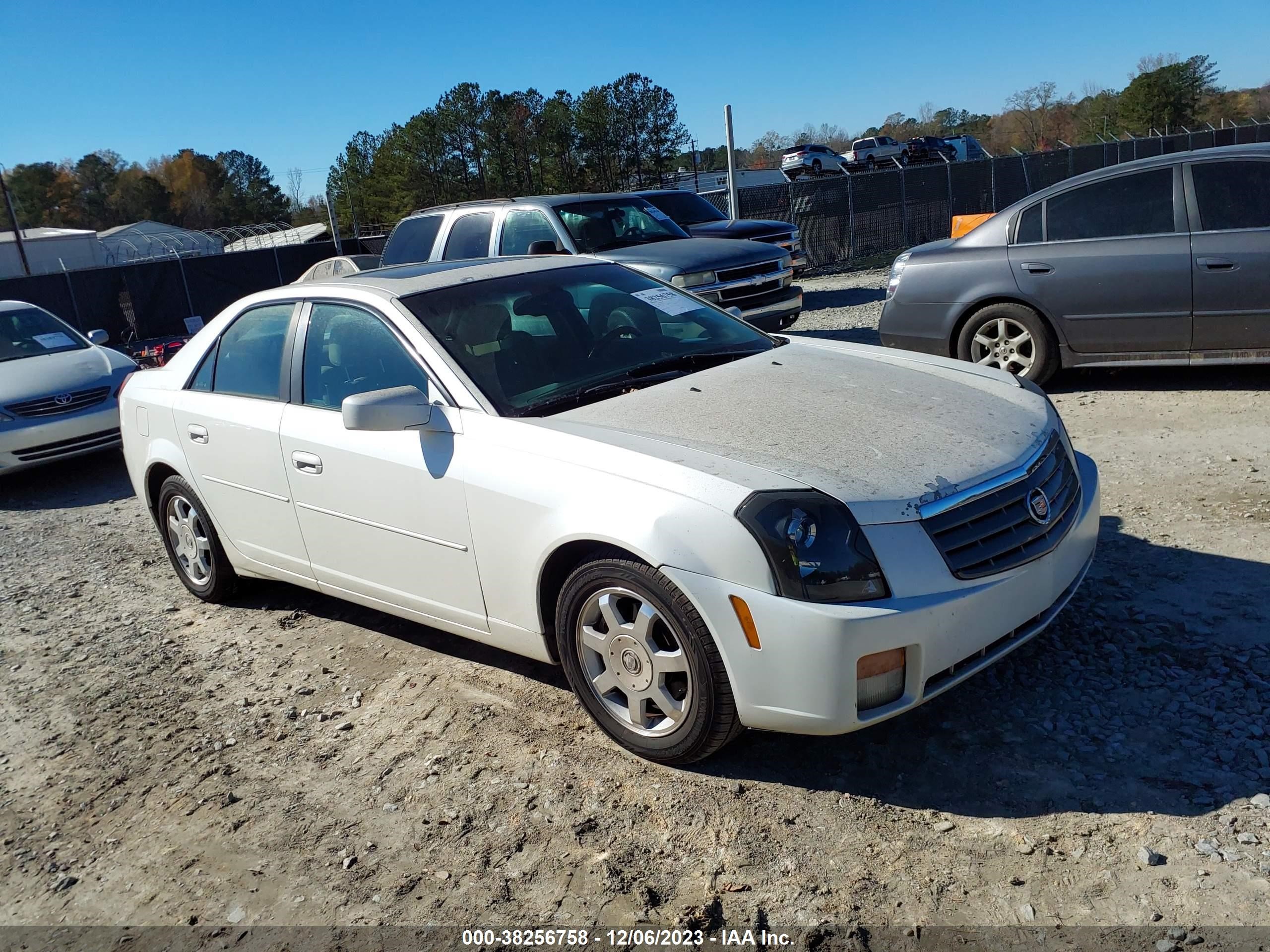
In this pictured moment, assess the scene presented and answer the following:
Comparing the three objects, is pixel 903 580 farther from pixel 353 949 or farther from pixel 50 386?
pixel 50 386

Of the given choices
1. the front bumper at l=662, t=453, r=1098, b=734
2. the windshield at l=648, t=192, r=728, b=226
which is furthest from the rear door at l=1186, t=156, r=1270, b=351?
the windshield at l=648, t=192, r=728, b=226

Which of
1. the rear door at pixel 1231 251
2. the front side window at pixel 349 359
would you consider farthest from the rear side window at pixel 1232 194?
the front side window at pixel 349 359

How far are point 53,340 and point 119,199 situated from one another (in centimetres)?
10872

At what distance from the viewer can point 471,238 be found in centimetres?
1065

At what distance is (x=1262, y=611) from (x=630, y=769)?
2.51 meters

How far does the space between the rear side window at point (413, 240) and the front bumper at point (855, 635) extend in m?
8.44

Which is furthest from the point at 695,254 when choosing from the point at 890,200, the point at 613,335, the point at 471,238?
the point at 890,200

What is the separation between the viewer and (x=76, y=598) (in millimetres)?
5852

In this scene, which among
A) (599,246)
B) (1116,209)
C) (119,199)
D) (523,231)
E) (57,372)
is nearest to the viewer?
(1116,209)

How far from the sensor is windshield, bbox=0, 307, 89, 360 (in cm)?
987

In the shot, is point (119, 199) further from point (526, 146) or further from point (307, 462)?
point (307, 462)

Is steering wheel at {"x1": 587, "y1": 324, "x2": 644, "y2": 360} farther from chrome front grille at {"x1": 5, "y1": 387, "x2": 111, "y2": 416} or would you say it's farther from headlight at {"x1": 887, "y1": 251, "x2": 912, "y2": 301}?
chrome front grille at {"x1": 5, "y1": 387, "x2": 111, "y2": 416}

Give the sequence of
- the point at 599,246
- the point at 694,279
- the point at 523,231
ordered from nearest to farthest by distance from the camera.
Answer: the point at 694,279, the point at 523,231, the point at 599,246

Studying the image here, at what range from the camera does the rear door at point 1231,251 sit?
6598 millimetres
